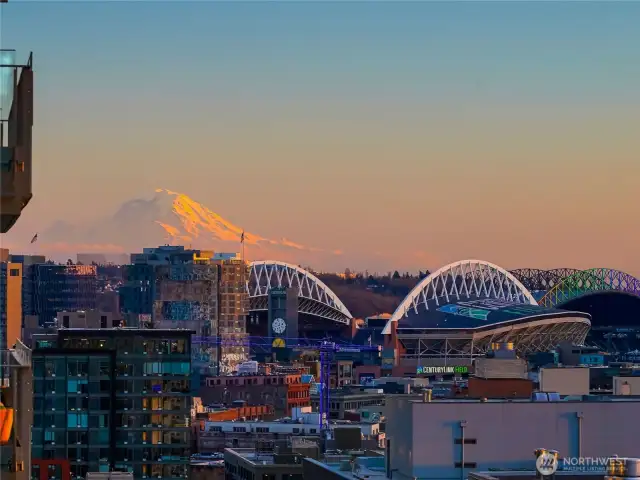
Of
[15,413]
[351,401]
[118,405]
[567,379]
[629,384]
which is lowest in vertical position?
[351,401]

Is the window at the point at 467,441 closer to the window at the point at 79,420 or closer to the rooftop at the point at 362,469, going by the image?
the rooftop at the point at 362,469

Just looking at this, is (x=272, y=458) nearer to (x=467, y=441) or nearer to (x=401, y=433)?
(x=401, y=433)

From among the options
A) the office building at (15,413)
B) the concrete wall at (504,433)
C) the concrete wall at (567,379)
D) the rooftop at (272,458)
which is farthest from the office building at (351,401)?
the office building at (15,413)

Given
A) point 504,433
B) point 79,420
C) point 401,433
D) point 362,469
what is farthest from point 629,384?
point 504,433

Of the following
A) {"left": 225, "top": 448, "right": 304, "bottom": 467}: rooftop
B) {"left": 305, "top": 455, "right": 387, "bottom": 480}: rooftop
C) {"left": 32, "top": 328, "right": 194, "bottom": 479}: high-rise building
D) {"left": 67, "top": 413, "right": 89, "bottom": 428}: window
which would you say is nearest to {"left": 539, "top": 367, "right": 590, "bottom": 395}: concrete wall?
{"left": 32, "top": 328, "right": 194, "bottom": 479}: high-rise building
